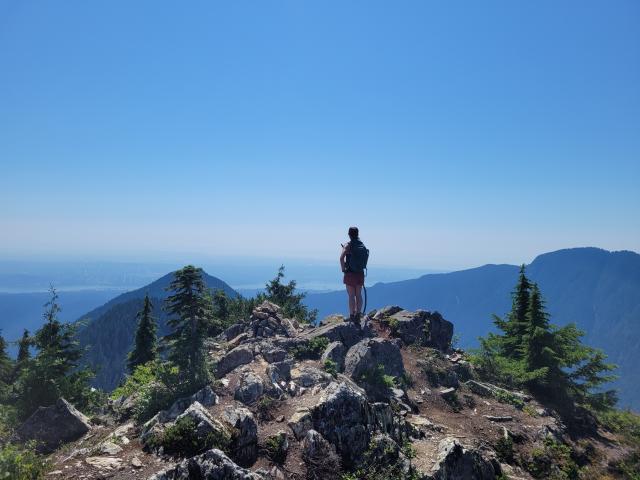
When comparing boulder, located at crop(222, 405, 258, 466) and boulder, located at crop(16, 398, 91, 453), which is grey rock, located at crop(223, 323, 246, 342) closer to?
boulder, located at crop(16, 398, 91, 453)

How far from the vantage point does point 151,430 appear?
36.5ft

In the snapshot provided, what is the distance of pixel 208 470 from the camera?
9.06m

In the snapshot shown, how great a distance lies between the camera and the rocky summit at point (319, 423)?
407 inches

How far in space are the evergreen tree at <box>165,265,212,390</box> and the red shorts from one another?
278 inches

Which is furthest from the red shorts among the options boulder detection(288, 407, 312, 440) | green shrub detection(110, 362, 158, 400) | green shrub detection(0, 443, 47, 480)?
green shrub detection(0, 443, 47, 480)

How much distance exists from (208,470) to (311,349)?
920 cm

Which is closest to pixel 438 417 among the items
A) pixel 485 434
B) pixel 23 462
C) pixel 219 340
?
pixel 485 434

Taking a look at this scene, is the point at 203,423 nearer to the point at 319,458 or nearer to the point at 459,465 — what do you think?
the point at 319,458

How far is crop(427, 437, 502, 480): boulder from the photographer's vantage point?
1162 cm

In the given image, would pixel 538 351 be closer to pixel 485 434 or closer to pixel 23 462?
pixel 485 434

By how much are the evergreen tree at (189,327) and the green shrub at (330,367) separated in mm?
4864

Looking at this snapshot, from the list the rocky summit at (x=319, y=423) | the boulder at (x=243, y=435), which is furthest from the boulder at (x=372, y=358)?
the boulder at (x=243, y=435)

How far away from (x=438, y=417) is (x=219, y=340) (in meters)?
12.3

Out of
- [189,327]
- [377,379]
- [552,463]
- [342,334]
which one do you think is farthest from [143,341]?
[552,463]
